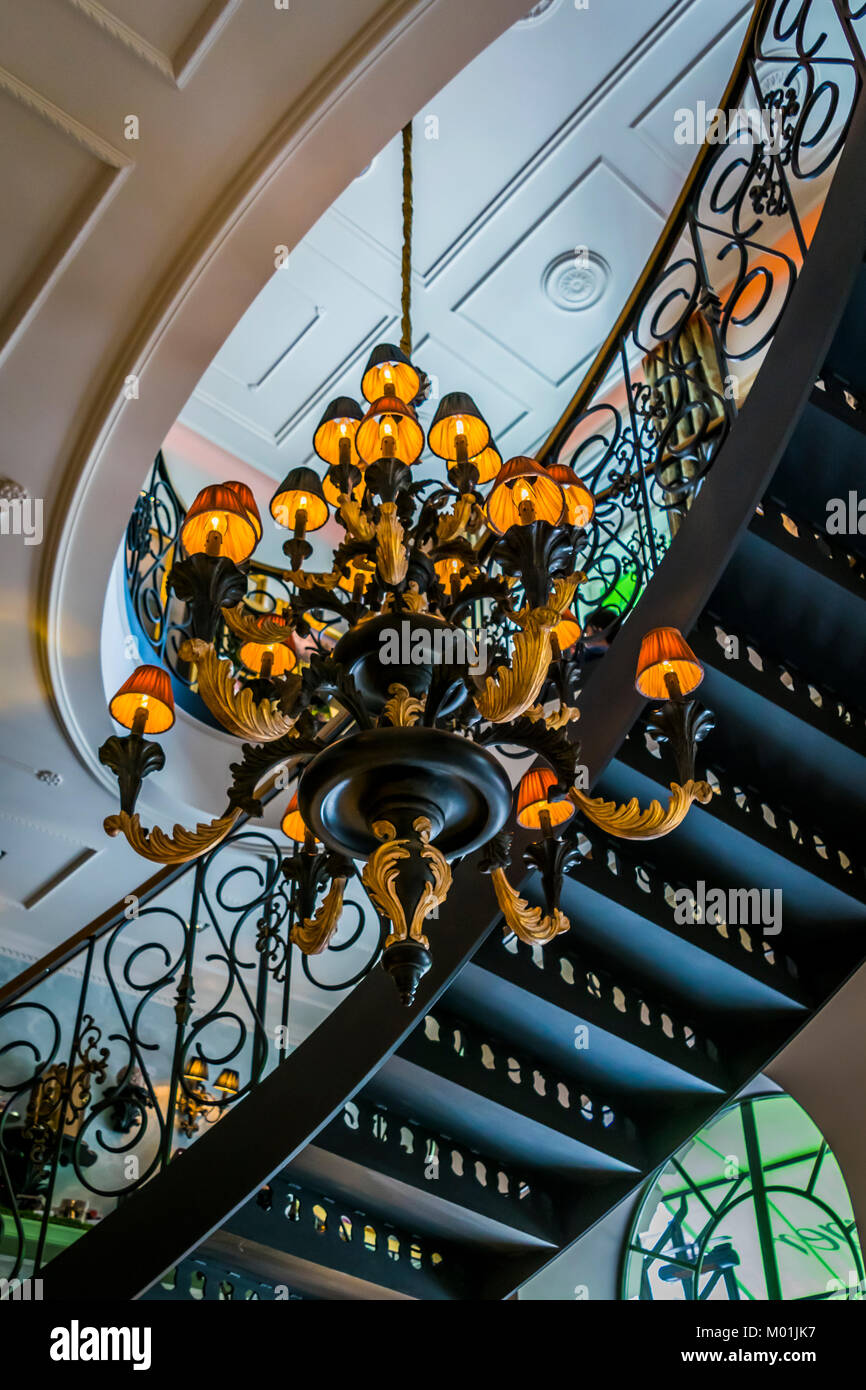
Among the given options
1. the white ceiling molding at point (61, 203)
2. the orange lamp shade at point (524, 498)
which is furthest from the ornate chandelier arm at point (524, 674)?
the white ceiling molding at point (61, 203)

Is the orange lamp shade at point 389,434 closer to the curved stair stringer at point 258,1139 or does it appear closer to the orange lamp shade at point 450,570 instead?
the orange lamp shade at point 450,570

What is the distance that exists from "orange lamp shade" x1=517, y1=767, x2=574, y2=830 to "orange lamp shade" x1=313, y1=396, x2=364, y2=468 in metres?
1.13

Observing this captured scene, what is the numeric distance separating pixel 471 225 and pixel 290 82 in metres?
4.01

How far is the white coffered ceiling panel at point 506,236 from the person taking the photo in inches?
283

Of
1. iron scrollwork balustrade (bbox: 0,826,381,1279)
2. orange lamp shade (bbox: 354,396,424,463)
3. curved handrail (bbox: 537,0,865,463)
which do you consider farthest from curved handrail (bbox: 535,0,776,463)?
iron scrollwork balustrade (bbox: 0,826,381,1279)

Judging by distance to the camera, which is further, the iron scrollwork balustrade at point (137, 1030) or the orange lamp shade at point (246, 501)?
the iron scrollwork balustrade at point (137, 1030)

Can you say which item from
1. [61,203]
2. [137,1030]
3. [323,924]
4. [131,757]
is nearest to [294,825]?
[323,924]

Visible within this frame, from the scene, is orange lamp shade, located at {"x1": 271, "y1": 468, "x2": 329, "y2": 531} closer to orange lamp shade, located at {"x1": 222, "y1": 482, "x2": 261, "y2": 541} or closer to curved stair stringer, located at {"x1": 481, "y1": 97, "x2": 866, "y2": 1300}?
orange lamp shade, located at {"x1": 222, "y1": 482, "x2": 261, "y2": 541}

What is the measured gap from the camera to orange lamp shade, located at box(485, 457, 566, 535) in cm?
298

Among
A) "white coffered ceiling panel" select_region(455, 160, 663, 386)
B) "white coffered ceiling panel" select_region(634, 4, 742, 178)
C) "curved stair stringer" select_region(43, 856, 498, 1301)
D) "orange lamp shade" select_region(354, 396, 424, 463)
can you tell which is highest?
"white coffered ceiling panel" select_region(634, 4, 742, 178)

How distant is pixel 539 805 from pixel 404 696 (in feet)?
2.40

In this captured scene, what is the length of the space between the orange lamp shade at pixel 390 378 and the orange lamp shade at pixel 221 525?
1.84 feet

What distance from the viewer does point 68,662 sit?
592 cm

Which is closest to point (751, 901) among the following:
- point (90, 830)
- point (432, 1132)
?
point (432, 1132)
